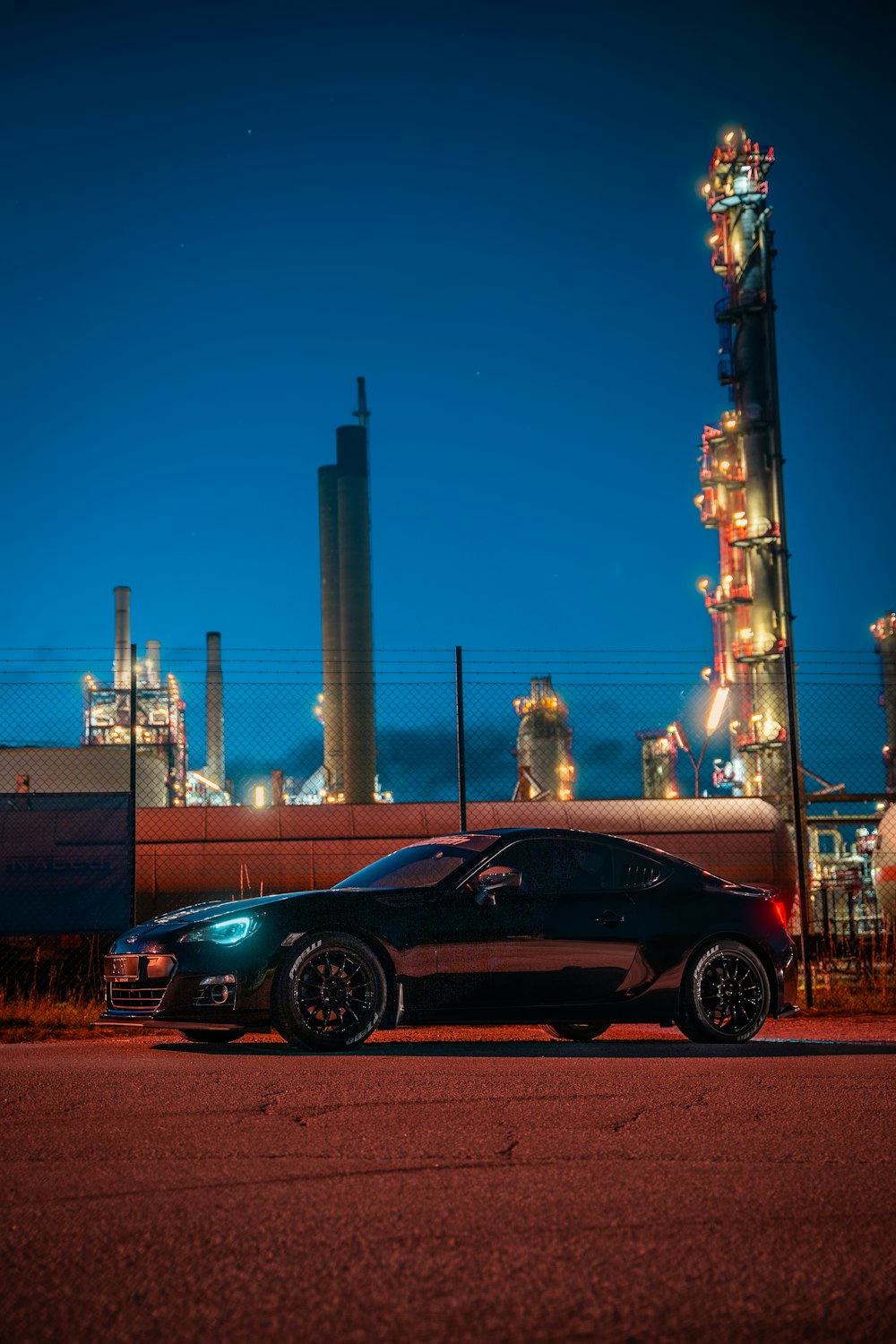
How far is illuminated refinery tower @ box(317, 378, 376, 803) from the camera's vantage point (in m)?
56.3

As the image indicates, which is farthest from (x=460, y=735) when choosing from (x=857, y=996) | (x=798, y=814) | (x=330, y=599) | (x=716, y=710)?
(x=330, y=599)

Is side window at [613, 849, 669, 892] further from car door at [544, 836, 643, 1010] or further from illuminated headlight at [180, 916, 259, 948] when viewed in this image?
illuminated headlight at [180, 916, 259, 948]

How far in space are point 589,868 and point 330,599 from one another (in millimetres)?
51480

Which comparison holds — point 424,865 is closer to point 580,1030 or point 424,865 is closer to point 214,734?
point 580,1030

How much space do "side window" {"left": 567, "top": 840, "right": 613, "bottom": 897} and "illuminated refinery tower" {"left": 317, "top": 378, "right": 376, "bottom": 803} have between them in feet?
148

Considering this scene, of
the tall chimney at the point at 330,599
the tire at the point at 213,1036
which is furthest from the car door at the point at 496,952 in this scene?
the tall chimney at the point at 330,599

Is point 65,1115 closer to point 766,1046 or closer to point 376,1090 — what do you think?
point 376,1090

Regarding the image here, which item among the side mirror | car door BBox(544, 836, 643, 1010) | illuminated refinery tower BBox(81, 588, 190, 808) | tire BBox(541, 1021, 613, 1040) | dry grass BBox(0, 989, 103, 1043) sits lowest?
tire BBox(541, 1021, 613, 1040)

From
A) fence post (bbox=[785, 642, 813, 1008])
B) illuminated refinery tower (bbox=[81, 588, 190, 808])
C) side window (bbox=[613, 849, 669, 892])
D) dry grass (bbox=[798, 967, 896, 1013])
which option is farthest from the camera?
illuminated refinery tower (bbox=[81, 588, 190, 808])

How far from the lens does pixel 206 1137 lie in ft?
16.7

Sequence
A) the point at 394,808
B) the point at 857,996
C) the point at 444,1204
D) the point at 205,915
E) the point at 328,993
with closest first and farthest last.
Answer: the point at 444,1204 < the point at 328,993 < the point at 205,915 < the point at 857,996 < the point at 394,808

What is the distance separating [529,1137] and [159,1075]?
2.48m

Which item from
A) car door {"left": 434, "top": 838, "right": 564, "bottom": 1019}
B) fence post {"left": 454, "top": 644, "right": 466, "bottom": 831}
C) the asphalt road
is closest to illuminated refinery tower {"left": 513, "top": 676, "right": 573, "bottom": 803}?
fence post {"left": 454, "top": 644, "right": 466, "bottom": 831}

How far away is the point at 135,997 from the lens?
26.2ft
